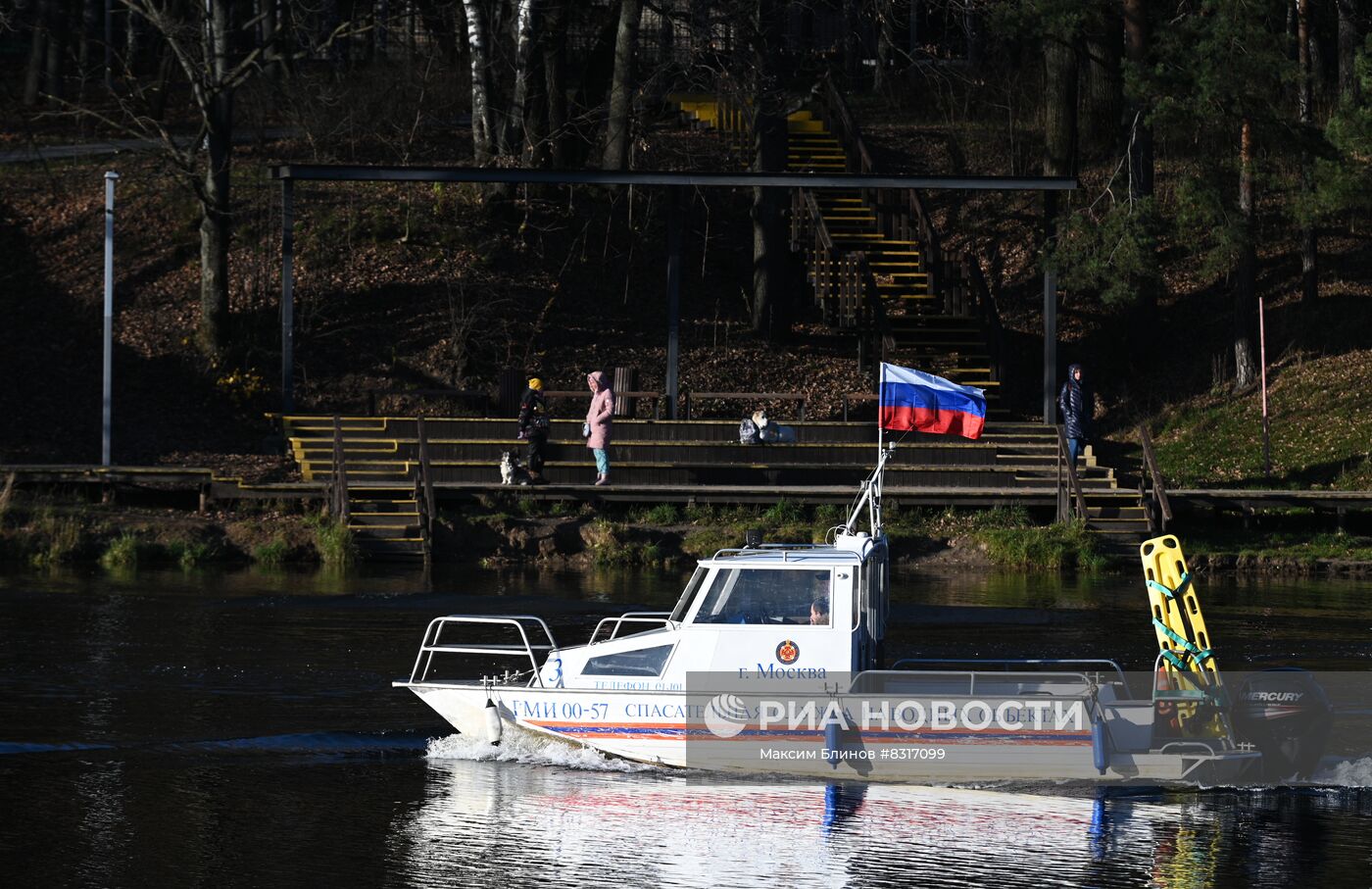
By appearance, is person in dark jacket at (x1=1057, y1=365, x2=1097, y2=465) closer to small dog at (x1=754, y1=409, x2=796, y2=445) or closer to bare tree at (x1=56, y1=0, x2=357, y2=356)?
small dog at (x1=754, y1=409, x2=796, y2=445)

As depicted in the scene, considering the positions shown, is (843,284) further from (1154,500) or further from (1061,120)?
(1154,500)

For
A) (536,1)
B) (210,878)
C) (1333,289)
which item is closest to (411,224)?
(536,1)

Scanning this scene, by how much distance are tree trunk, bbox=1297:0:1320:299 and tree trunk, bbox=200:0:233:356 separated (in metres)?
20.1

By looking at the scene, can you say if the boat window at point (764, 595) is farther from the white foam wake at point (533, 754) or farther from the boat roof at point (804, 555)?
the white foam wake at point (533, 754)

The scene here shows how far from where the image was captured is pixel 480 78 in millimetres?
39156

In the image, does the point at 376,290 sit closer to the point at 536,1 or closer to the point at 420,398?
the point at 420,398

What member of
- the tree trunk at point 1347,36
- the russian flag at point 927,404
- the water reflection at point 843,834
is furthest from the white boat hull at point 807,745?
the tree trunk at point 1347,36

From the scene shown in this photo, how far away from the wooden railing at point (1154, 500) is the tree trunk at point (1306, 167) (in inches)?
327

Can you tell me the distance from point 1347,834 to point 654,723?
5506mm

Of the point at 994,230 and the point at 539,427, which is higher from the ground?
the point at 994,230

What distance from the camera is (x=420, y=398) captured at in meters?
35.1

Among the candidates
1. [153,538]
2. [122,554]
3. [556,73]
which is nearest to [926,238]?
[556,73]

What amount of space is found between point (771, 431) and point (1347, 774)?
52.8 feet

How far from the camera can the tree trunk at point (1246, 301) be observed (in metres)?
35.6
